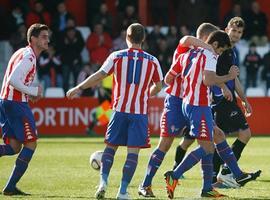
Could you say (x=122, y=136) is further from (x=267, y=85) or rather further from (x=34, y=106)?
(x=267, y=85)

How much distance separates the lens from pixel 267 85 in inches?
968

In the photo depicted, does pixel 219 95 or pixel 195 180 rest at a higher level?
pixel 219 95

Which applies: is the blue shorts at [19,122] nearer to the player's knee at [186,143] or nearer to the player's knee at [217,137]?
A: the player's knee at [217,137]

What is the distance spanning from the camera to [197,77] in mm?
10523

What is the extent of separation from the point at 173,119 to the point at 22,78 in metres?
1.90

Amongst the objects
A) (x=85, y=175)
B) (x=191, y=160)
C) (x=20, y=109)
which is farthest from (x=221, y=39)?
(x=85, y=175)

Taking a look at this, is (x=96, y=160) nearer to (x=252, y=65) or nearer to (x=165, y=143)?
(x=165, y=143)

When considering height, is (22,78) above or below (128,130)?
above

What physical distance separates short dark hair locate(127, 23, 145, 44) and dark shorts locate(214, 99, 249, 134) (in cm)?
225

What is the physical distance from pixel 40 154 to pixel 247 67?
9.48m

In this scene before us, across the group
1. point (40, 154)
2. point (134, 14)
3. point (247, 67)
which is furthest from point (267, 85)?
point (40, 154)

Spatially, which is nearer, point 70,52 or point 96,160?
point 96,160

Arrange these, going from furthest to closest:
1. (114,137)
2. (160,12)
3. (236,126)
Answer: (160,12), (236,126), (114,137)

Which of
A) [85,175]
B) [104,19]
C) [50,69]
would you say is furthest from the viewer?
[104,19]
